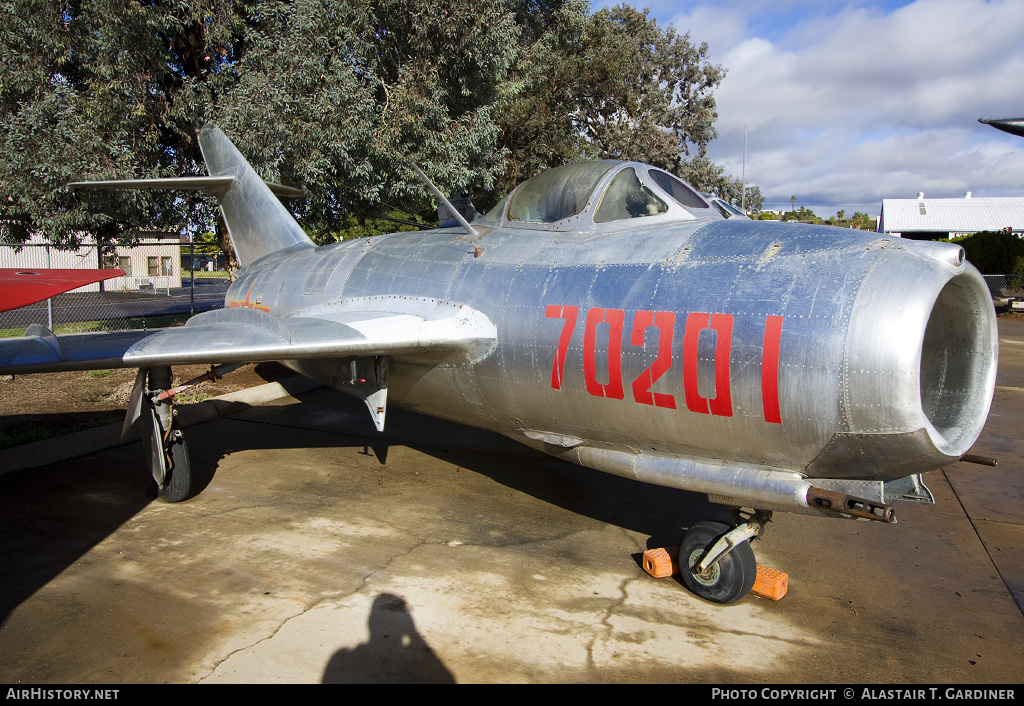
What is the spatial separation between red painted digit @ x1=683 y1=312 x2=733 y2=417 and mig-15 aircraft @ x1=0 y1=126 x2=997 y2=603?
0.01 m

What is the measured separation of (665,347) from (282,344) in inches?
115

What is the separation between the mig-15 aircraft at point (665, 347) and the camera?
3455 millimetres

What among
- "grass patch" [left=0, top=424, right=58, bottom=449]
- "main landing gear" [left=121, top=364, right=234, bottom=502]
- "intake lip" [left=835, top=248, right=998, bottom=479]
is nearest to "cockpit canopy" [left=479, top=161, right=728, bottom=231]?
"intake lip" [left=835, top=248, right=998, bottom=479]

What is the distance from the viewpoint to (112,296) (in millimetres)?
30641

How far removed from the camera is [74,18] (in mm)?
11555

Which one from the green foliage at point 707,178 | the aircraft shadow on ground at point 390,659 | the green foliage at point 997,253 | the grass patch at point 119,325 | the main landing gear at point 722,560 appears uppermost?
the green foliage at point 707,178

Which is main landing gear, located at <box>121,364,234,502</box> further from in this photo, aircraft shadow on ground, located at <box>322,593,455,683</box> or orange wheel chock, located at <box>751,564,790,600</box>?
orange wheel chock, located at <box>751,564,790,600</box>

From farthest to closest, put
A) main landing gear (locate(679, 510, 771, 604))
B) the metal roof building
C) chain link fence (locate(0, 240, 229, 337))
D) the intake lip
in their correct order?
the metal roof building → chain link fence (locate(0, 240, 229, 337)) → main landing gear (locate(679, 510, 771, 604)) → the intake lip

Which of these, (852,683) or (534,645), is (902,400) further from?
(534,645)

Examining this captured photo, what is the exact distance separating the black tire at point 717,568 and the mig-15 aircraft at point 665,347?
14 millimetres

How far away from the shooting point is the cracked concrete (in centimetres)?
356

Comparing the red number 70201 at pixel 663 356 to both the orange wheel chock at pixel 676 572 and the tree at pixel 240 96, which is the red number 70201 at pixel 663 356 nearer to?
the orange wheel chock at pixel 676 572

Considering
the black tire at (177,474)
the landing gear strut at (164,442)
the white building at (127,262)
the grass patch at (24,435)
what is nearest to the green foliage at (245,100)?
the grass patch at (24,435)

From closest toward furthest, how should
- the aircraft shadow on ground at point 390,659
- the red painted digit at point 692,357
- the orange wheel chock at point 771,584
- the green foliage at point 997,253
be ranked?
the aircraft shadow on ground at point 390,659 < the red painted digit at point 692,357 < the orange wheel chock at point 771,584 < the green foliage at point 997,253
